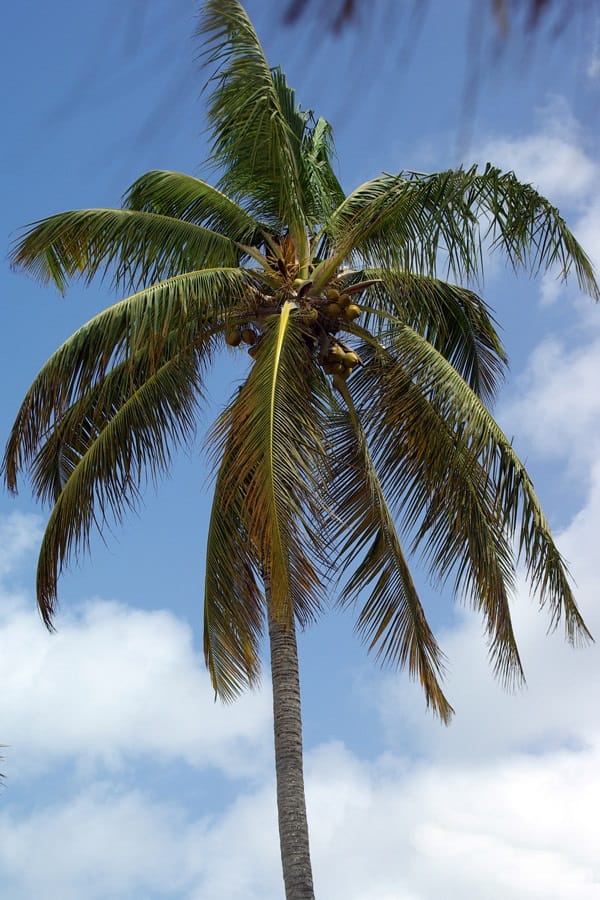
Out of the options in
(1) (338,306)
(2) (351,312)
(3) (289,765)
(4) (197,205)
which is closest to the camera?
(3) (289,765)

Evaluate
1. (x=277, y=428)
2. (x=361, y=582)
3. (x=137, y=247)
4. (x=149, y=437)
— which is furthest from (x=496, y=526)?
(x=137, y=247)

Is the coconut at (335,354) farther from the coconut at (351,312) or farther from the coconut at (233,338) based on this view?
the coconut at (233,338)

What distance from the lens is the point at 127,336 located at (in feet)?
33.1

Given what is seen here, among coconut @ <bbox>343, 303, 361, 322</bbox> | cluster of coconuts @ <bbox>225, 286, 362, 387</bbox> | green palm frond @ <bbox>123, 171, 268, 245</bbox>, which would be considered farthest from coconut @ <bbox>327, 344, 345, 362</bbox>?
green palm frond @ <bbox>123, 171, 268, 245</bbox>

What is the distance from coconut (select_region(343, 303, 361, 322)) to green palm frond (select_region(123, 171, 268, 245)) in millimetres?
1485

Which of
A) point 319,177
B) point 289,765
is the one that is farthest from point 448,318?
point 289,765

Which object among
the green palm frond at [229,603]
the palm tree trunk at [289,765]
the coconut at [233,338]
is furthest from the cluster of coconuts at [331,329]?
the palm tree trunk at [289,765]

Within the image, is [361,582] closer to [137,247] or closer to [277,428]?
[277,428]

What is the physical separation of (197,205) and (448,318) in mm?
2674

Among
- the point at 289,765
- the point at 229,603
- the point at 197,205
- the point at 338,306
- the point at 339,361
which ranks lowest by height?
the point at 289,765

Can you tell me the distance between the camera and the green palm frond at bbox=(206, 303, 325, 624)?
28.5 ft

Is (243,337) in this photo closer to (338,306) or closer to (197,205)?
(338,306)

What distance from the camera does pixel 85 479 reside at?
10211 millimetres

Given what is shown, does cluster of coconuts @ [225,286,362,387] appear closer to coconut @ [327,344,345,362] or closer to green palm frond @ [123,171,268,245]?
coconut @ [327,344,345,362]
